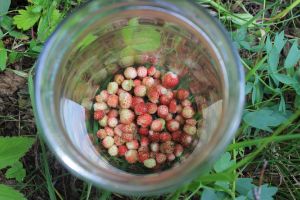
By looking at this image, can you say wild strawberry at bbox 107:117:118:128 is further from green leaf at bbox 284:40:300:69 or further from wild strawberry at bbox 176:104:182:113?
green leaf at bbox 284:40:300:69

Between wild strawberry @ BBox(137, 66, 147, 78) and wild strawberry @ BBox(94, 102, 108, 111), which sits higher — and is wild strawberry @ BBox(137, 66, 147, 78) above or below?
above

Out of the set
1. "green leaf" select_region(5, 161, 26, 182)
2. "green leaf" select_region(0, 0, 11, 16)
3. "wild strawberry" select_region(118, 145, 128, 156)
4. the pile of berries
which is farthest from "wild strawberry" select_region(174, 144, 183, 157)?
"green leaf" select_region(0, 0, 11, 16)

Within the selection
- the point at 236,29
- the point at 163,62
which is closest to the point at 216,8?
the point at 236,29

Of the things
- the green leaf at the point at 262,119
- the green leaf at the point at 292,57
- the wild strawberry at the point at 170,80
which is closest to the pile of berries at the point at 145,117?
the wild strawberry at the point at 170,80

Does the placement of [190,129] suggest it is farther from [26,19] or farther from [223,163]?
[26,19]

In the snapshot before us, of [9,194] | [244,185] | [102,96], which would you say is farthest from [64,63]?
[244,185]
